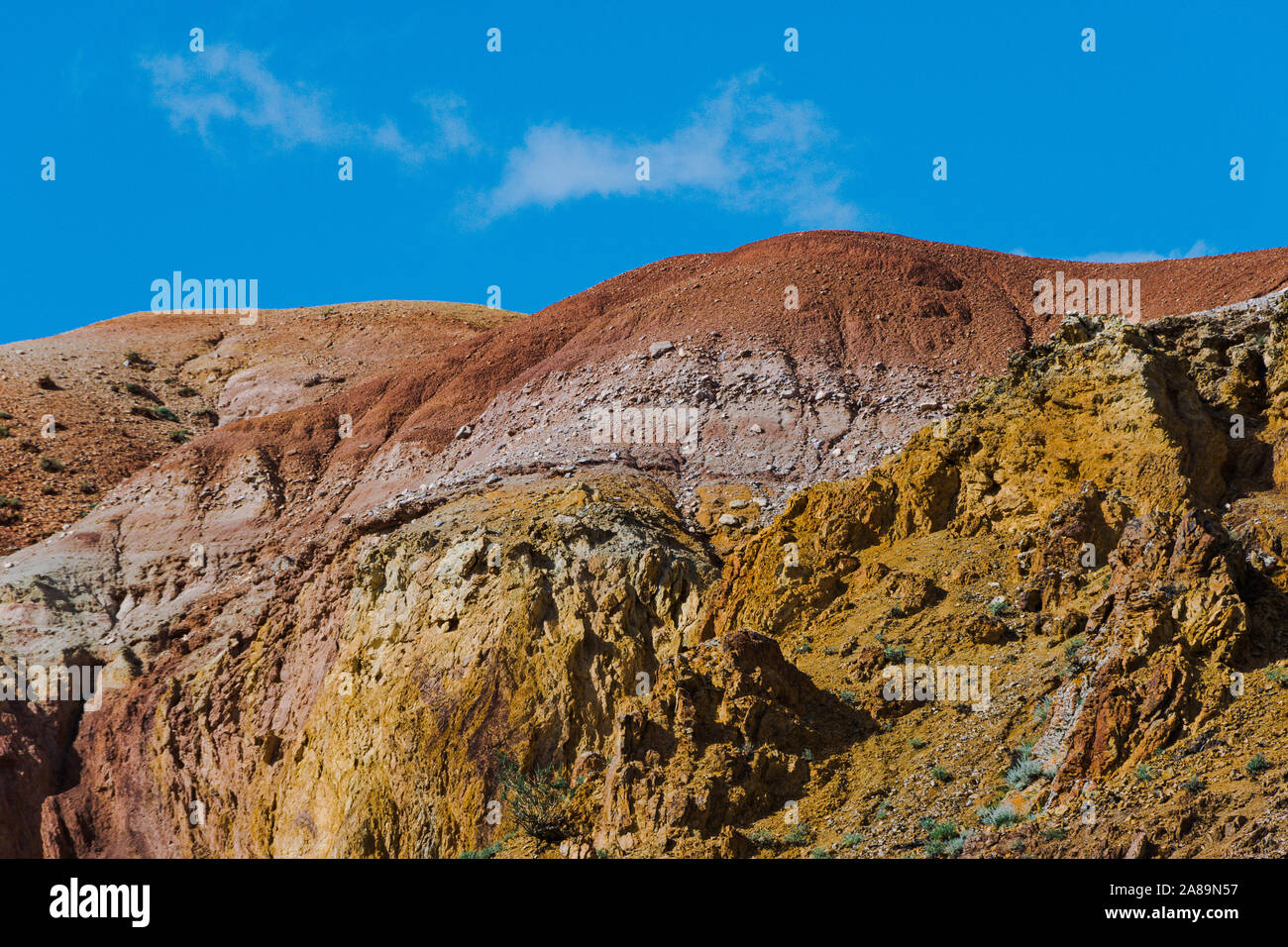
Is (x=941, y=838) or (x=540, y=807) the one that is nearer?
(x=941, y=838)

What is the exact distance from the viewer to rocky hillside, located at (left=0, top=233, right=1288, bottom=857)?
14109mm

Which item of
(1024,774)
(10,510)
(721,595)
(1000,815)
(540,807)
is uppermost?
(10,510)

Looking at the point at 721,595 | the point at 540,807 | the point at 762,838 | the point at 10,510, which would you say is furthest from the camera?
the point at 10,510

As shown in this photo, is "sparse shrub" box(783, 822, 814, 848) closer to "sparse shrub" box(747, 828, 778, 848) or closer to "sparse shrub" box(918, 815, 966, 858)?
"sparse shrub" box(747, 828, 778, 848)

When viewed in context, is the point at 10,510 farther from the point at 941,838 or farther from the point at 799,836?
the point at 941,838

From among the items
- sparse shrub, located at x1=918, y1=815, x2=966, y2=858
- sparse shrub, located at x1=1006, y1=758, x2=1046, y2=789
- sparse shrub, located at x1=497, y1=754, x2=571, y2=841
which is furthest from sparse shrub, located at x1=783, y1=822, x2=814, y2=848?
sparse shrub, located at x1=497, y1=754, x2=571, y2=841

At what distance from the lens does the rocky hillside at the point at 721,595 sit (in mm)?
14109

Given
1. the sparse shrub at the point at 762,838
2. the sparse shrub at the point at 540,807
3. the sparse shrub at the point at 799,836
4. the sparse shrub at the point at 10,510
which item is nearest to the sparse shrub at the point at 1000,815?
the sparse shrub at the point at 799,836

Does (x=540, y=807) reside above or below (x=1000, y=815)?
below

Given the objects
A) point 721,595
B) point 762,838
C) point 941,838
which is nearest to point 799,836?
point 762,838

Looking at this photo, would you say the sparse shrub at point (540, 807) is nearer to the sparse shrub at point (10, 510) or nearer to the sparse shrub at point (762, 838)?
the sparse shrub at point (762, 838)

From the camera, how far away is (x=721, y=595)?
22.5 m

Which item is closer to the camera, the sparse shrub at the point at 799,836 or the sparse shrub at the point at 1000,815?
the sparse shrub at the point at 1000,815

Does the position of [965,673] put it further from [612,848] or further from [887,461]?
[887,461]
